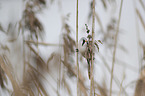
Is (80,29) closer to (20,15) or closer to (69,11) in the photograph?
(69,11)

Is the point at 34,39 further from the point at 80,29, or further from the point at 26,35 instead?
the point at 80,29

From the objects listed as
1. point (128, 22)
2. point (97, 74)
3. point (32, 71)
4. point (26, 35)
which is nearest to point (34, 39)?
point (26, 35)

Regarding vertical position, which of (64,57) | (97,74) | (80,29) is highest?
(80,29)

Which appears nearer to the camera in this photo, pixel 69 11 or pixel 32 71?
pixel 32 71

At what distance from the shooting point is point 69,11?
61 centimetres

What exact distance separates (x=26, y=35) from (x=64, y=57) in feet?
0.65

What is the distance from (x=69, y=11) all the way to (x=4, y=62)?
342 millimetres

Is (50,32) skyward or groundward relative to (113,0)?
groundward

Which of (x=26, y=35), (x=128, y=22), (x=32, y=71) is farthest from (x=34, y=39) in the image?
(x=128, y=22)

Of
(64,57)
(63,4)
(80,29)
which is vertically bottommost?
(64,57)

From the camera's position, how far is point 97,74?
25.7 inches

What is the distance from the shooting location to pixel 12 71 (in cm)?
53

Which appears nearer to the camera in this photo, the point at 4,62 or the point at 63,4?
the point at 4,62

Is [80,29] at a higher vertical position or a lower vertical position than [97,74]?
higher
